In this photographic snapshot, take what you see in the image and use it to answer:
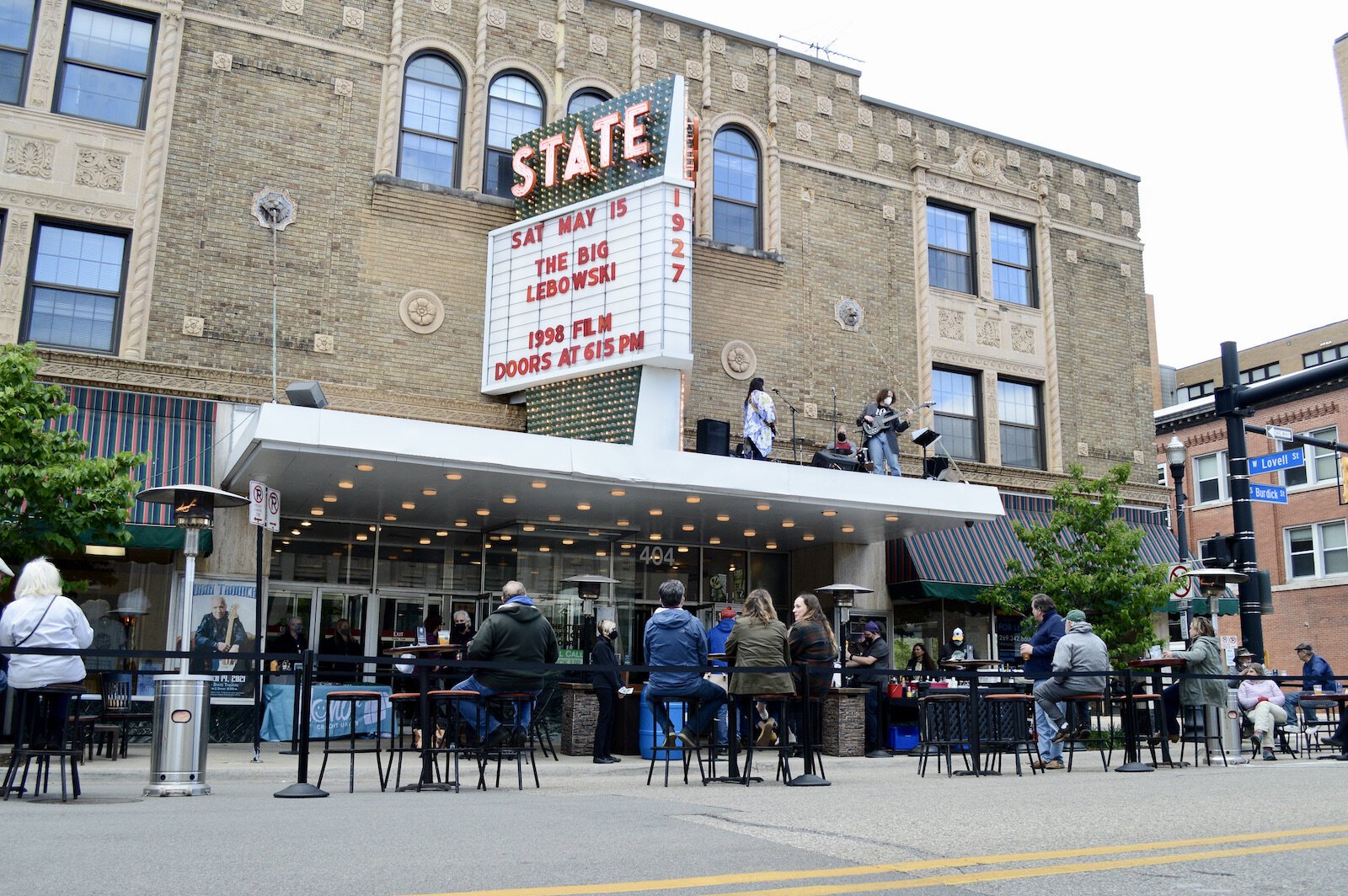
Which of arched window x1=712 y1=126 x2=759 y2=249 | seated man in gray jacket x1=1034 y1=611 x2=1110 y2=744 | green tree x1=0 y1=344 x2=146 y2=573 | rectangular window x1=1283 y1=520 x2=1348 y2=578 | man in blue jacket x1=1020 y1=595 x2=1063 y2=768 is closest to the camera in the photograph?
seated man in gray jacket x1=1034 y1=611 x2=1110 y2=744

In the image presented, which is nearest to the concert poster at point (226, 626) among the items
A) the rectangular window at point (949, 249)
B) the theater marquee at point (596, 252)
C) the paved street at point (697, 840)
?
the theater marquee at point (596, 252)

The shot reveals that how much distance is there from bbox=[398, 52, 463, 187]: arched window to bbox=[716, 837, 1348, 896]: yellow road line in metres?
17.2

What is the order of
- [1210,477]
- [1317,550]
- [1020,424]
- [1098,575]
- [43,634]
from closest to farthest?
1. [43,634]
2. [1098,575]
3. [1020,424]
4. [1317,550]
5. [1210,477]

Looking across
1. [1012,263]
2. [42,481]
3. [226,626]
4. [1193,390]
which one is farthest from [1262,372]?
[42,481]

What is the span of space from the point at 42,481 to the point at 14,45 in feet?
28.5

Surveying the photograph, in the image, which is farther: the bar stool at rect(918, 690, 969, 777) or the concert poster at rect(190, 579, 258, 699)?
the concert poster at rect(190, 579, 258, 699)

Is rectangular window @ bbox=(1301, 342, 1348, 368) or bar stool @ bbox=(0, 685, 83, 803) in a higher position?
rectangular window @ bbox=(1301, 342, 1348, 368)

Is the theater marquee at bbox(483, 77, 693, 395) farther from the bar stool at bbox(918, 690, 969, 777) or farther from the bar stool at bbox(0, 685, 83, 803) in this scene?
the bar stool at bbox(0, 685, 83, 803)

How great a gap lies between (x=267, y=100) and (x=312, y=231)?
2.27 m

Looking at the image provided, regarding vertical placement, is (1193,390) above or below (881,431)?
above

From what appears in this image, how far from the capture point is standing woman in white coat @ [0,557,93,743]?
9172 millimetres

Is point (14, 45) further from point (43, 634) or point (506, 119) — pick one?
point (43, 634)

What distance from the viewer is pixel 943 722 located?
48.6ft

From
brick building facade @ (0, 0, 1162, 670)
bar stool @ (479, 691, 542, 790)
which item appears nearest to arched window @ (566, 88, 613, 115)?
brick building facade @ (0, 0, 1162, 670)
